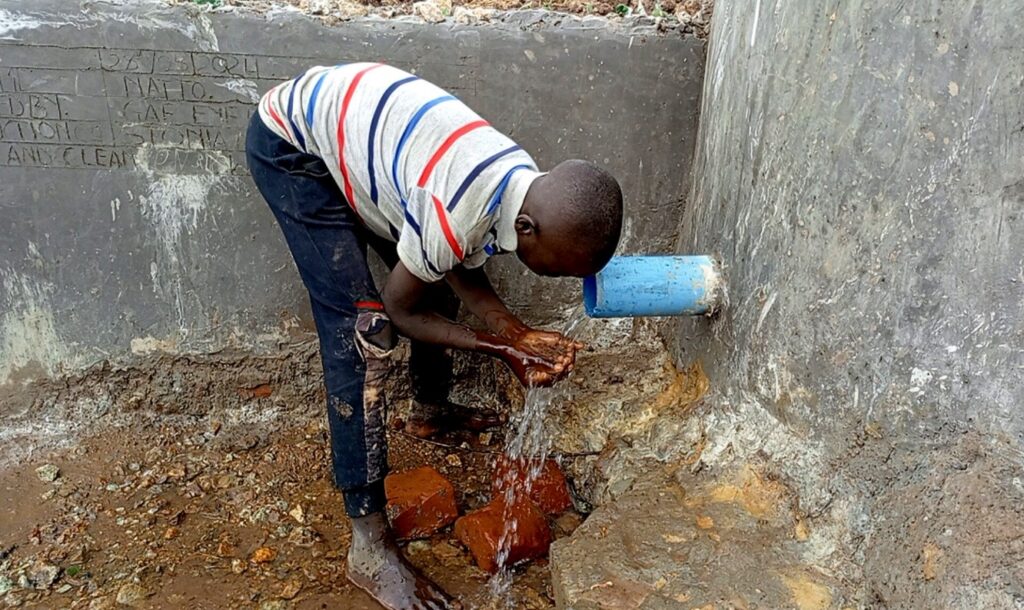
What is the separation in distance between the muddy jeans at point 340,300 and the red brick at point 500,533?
0.38m

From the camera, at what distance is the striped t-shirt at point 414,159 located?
67.3 inches

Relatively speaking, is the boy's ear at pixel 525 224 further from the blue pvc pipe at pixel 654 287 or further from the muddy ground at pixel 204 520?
the muddy ground at pixel 204 520

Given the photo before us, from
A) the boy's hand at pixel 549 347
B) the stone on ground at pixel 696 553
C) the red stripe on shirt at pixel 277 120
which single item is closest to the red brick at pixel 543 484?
the stone on ground at pixel 696 553

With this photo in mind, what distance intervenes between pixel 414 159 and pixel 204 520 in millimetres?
1398

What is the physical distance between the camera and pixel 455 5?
2.63 m

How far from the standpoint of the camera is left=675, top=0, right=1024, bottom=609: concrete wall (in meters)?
1.39

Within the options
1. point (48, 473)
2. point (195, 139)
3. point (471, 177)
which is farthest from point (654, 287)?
point (48, 473)

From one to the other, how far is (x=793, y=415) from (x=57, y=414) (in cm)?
243

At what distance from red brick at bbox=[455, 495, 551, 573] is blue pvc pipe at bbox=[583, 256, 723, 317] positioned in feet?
2.21

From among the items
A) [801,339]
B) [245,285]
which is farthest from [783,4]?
[245,285]

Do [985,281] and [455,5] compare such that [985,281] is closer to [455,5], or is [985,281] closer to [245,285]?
[455,5]

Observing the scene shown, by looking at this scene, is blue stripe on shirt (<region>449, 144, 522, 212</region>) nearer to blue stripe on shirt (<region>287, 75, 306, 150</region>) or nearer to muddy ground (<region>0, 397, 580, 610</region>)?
blue stripe on shirt (<region>287, 75, 306, 150</region>)

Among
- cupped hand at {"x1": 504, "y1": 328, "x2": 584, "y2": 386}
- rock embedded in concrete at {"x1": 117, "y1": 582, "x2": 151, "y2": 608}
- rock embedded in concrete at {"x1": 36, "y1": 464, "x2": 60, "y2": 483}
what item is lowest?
rock embedded in concrete at {"x1": 117, "y1": 582, "x2": 151, "y2": 608}

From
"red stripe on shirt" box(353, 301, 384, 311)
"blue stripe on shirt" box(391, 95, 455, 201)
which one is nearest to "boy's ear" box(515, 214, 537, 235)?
"blue stripe on shirt" box(391, 95, 455, 201)
